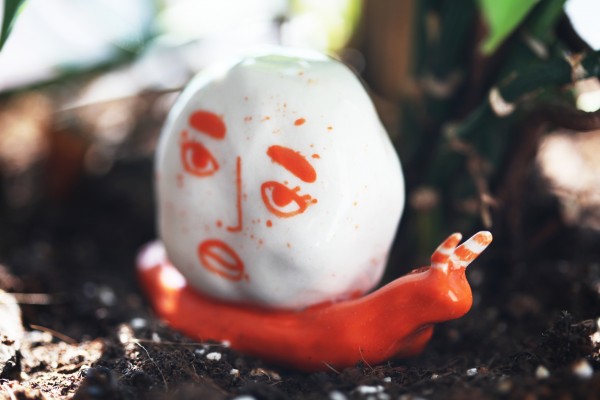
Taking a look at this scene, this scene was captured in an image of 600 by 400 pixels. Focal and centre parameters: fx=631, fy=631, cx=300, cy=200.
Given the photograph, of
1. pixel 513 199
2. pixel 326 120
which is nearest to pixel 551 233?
pixel 513 199

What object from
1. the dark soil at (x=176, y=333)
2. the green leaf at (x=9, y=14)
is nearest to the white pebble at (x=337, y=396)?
the dark soil at (x=176, y=333)

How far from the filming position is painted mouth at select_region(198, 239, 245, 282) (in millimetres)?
1064

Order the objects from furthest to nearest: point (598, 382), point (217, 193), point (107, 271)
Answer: point (107, 271) → point (217, 193) → point (598, 382)

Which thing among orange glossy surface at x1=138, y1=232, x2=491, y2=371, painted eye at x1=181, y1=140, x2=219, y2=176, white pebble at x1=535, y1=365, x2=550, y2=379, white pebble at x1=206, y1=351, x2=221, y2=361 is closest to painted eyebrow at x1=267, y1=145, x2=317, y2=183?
painted eye at x1=181, y1=140, x2=219, y2=176

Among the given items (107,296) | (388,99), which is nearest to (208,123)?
(107,296)

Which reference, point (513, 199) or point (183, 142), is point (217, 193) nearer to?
point (183, 142)

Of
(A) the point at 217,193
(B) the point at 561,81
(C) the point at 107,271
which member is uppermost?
(B) the point at 561,81

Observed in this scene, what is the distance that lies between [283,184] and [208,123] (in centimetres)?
18

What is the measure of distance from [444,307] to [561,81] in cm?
47

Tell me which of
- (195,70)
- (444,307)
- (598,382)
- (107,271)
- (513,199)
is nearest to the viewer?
(598,382)

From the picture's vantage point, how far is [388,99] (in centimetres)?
175

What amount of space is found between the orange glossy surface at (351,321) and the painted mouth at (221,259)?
0.25 ft

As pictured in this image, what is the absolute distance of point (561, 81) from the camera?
43.6 inches

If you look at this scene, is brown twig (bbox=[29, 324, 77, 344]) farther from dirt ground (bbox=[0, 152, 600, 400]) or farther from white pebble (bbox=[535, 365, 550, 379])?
white pebble (bbox=[535, 365, 550, 379])
